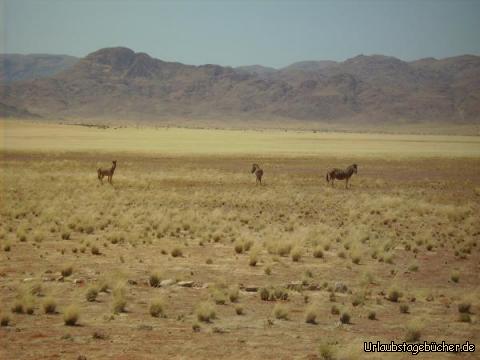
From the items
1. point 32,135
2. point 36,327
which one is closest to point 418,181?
point 36,327

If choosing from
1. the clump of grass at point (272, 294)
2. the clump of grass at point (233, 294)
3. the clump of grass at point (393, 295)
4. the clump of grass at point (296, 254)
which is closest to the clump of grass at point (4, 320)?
the clump of grass at point (233, 294)

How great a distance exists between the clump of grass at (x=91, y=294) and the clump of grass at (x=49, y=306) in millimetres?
952

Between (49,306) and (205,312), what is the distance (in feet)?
10.5

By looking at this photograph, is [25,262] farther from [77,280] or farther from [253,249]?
[253,249]

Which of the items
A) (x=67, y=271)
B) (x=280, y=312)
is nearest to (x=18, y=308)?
(x=67, y=271)

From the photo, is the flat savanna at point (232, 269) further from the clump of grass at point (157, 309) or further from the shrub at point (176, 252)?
the shrub at point (176, 252)

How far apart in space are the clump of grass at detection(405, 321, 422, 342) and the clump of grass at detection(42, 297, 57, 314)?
7.00m

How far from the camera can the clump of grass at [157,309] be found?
11227mm

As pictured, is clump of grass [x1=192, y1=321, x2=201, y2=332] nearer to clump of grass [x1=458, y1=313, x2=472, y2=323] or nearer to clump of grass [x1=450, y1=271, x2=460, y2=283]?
clump of grass [x1=458, y1=313, x2=472, y2=323]

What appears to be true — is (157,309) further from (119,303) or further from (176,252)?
(176,252)

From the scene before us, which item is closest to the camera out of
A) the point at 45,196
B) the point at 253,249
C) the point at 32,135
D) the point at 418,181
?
the point at 253,249

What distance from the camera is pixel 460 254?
1786 cm

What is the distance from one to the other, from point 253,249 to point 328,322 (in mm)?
6411

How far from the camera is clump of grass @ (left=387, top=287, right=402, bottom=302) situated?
12.8 metres
